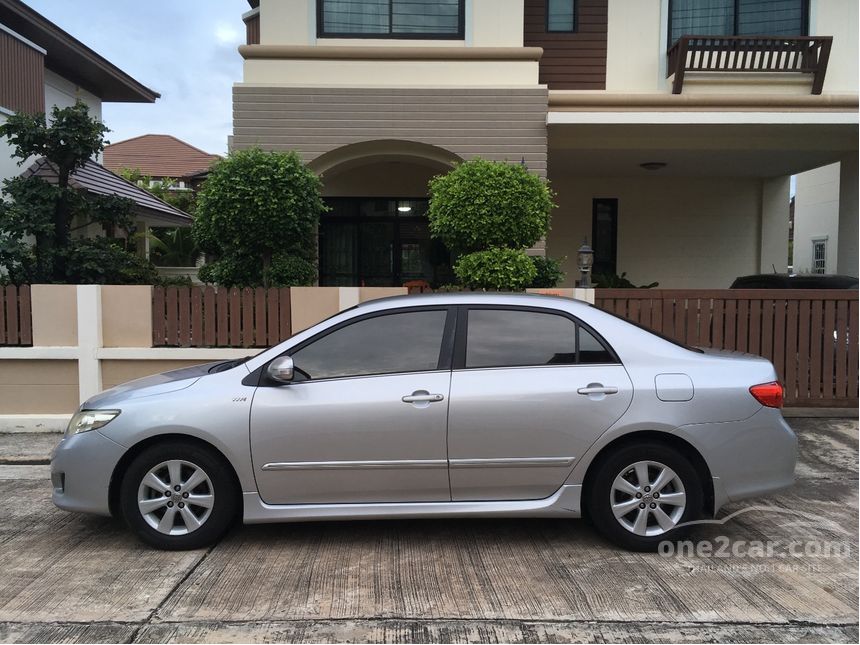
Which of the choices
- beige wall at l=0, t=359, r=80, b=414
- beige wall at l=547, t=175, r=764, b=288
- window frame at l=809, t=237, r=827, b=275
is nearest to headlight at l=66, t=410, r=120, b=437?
beige wall at l=0, t=359, r=80, b=414

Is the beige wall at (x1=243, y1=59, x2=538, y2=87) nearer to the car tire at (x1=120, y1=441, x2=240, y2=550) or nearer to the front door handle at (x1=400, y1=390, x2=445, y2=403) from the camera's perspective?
the front door handle at (x1=400, y1=390, x2=445, y2=403)

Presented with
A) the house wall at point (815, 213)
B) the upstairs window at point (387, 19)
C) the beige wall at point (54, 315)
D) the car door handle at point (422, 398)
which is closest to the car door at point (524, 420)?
the car door handle at point (422, 398)

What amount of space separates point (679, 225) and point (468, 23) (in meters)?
7.14

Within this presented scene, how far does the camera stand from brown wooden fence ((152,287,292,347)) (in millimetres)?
7699

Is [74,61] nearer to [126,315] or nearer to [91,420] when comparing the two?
[126,315]

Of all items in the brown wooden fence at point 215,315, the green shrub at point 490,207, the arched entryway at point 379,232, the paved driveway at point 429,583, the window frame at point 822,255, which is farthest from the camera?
the window frame at point 822,255

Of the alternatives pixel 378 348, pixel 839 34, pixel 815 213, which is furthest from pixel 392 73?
pixel 815 213

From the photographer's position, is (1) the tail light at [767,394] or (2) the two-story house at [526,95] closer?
(1) the tail light at [767,394]

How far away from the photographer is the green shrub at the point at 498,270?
7605mm

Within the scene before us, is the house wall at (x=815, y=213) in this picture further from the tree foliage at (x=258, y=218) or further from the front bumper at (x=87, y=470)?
the front bumper at (x=87, y=470)

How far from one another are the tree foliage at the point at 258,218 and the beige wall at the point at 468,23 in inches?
112

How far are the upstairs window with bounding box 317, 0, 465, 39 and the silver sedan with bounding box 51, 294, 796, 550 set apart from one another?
7341mm

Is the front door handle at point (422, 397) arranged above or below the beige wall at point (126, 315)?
below

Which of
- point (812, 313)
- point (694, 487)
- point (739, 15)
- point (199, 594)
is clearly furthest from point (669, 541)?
point (739, 15)
